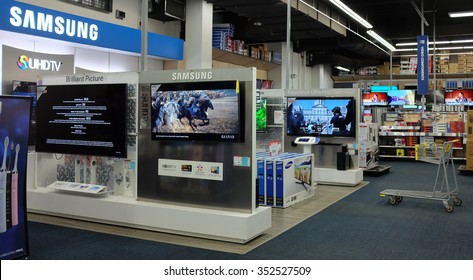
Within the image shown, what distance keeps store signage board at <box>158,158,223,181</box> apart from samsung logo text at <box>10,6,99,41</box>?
3.29 meters

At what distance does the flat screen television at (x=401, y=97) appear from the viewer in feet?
61.8

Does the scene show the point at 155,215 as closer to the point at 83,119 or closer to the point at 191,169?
the point at 191,169

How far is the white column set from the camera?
10.8 meters

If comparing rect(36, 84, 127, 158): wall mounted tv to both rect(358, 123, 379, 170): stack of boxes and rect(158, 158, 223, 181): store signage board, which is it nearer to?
rect(158, 158, 223, 181): store signage board

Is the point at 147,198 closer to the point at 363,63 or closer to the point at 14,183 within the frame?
the point at 14,183

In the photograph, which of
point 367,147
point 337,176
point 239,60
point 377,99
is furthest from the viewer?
point 377,99

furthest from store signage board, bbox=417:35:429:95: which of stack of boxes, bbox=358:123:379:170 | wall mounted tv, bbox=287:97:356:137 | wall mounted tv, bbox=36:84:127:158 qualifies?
wall mounted tv, bbox=36:84:127:158

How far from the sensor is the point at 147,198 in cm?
573

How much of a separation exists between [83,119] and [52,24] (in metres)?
2.38

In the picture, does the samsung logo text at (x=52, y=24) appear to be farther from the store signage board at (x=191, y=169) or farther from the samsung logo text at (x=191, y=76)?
the store signage board at (x=191, y=169)

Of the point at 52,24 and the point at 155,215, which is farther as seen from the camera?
the point at 52,24

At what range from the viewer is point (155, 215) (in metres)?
5.44

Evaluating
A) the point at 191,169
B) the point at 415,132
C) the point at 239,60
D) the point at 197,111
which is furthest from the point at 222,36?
the point at 191,169

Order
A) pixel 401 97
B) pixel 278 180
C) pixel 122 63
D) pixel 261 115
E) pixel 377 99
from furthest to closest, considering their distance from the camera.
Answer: pixel 377 99
pixel 401 97
pixel 122 63
pixel 261 115
pixel 278 180
